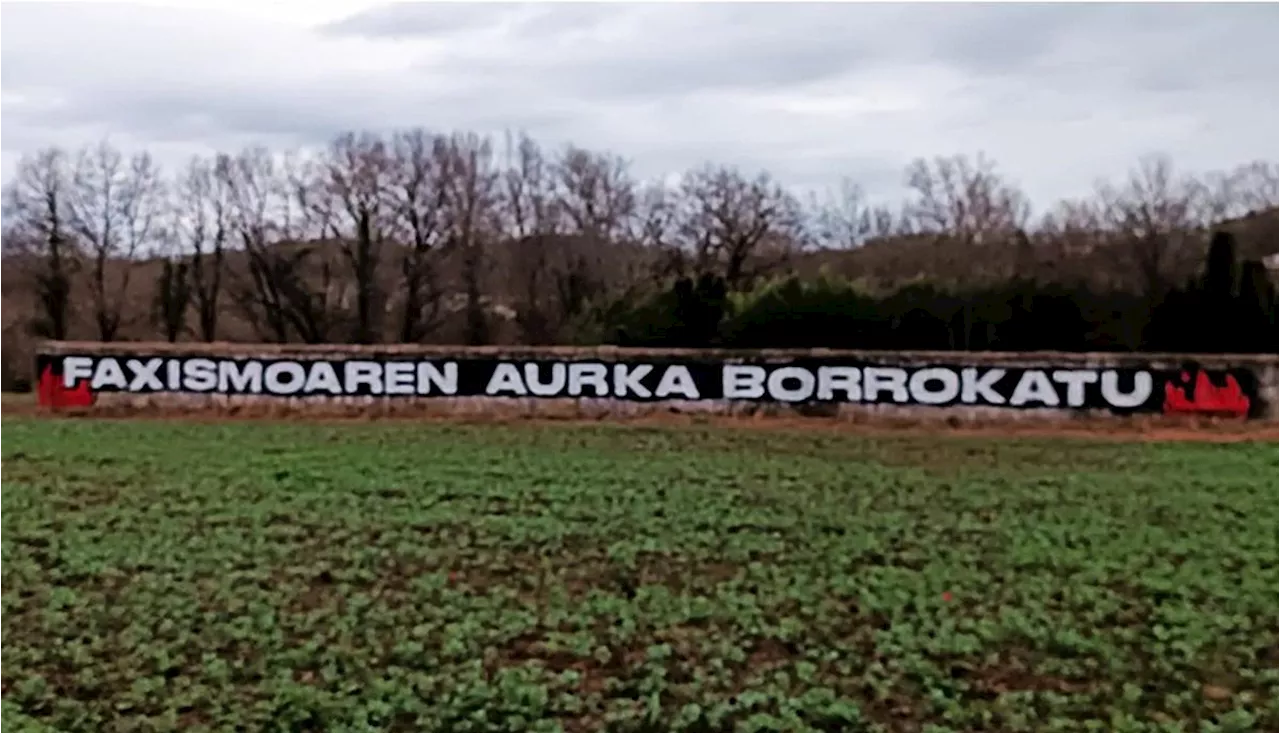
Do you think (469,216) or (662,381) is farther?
(469,216)

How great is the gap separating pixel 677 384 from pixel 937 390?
4227 mm

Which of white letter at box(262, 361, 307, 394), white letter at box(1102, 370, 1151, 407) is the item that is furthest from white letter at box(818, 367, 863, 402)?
white letter at box(262, 361, 307, 394)

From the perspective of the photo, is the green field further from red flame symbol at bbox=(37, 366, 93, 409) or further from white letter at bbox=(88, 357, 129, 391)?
red flame symbol at bbox=(37, 366, 93, 409)

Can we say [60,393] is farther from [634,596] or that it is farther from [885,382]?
[634,596]

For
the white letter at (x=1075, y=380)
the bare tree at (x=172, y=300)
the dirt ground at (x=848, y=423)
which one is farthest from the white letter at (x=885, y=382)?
the bare tree at (x=172, y=300)

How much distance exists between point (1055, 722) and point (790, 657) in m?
1.68

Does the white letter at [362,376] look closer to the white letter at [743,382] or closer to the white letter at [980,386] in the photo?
the white letter at [743,382]

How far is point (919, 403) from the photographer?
23.6 meters

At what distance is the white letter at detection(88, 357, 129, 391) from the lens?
25.8 meters

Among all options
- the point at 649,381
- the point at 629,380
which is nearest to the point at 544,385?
the point at 629,380

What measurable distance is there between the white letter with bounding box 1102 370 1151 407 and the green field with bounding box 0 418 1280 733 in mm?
5641

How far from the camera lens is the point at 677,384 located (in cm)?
2447

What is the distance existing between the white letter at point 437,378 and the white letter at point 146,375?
182 inches

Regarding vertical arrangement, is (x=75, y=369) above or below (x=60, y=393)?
above
